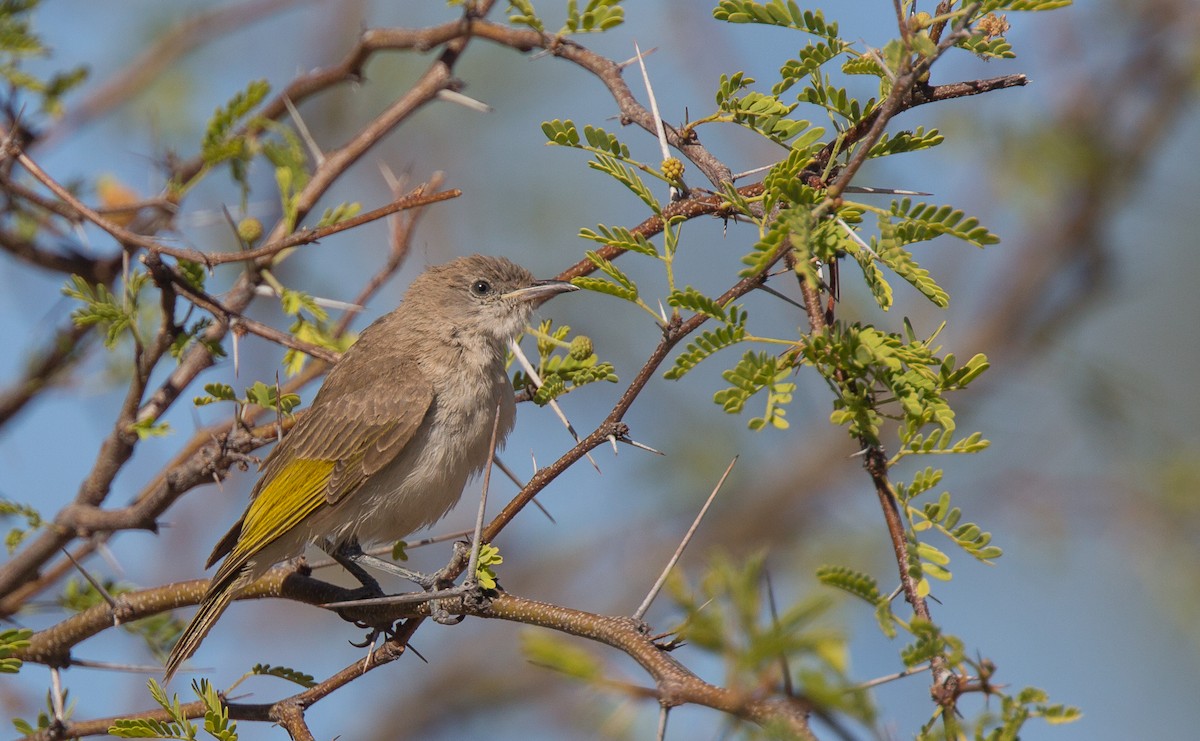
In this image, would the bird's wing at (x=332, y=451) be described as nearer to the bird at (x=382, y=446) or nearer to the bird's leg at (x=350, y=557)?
the bird at (x=382, y=446)

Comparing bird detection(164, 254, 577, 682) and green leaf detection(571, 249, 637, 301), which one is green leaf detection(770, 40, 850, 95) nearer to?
A: green leaf detection(571, 249, 637, 301)

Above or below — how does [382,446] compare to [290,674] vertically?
above

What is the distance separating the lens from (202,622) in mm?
4539

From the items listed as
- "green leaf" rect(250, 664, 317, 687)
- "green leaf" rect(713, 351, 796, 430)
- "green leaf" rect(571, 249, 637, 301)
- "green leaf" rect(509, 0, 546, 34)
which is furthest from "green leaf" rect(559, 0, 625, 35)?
"green leaf" rect(250, 664, 317, 687)

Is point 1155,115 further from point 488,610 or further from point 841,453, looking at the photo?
point 488,610

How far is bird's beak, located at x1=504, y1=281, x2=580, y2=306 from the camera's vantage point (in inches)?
214

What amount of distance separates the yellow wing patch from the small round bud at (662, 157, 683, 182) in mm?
2506

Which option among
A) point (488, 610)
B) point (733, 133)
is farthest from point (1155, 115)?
point (488, 610)

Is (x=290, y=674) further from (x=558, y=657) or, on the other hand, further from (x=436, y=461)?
(x=558, y=657)

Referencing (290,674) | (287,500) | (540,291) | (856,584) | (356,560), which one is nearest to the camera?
(856,584)

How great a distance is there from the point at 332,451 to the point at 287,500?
29 cm

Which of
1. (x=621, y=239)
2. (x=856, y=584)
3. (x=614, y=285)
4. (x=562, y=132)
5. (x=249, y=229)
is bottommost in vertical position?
(x=856, y=584)

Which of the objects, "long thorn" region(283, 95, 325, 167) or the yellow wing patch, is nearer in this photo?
"long thorn" region(283, 95, 325, 167)

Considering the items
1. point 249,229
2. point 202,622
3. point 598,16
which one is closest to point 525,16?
point 598,16
